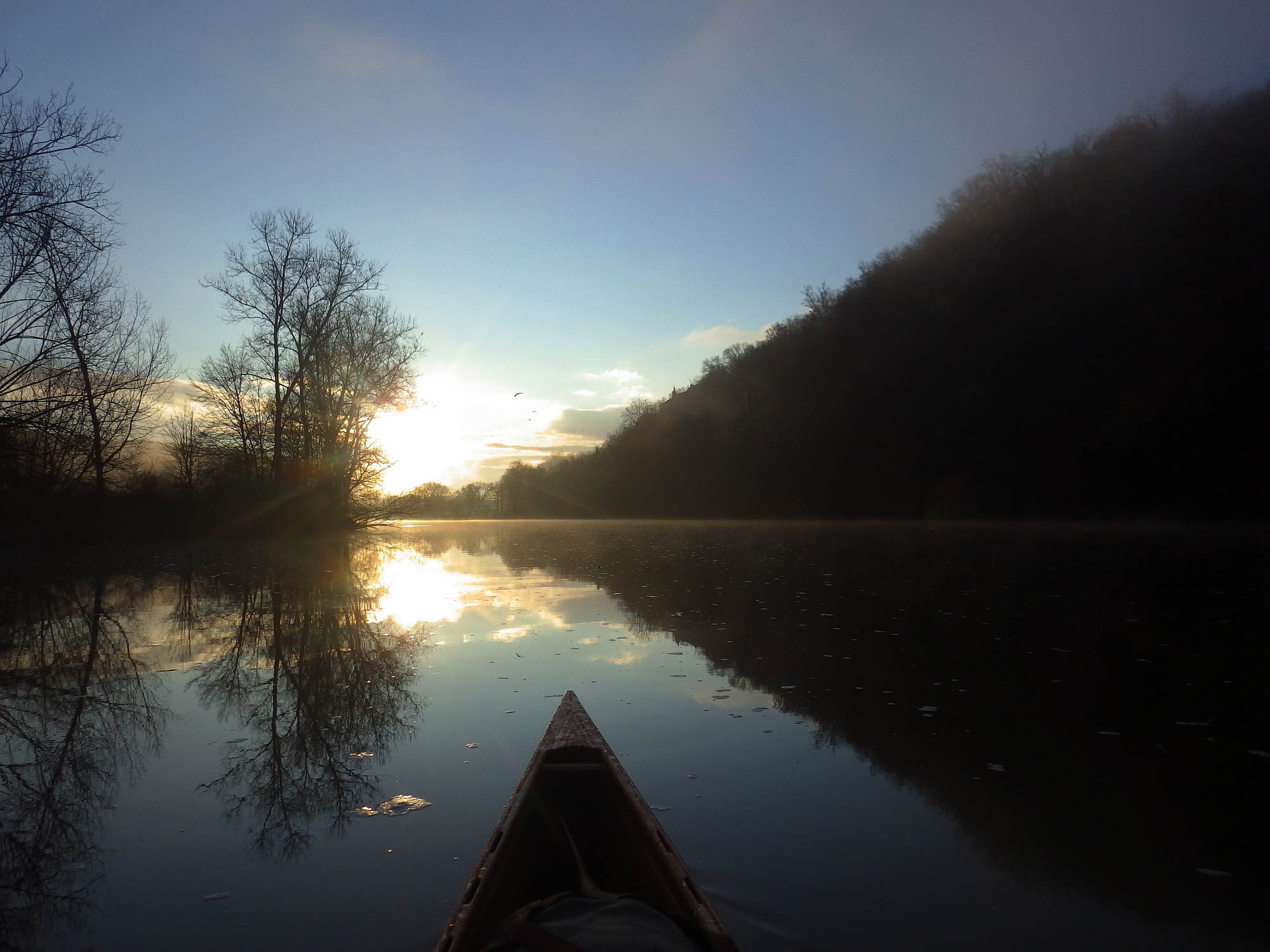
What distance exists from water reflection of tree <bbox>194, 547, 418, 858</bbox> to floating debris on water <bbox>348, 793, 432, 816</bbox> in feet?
0.27

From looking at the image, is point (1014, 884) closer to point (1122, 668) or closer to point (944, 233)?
point (1122, 668)

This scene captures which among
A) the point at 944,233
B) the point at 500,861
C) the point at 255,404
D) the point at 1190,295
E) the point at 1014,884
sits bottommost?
the point at 1014,884

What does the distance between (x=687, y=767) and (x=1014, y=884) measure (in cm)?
179

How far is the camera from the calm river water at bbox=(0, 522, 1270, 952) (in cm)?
266

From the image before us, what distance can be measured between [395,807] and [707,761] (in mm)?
1814

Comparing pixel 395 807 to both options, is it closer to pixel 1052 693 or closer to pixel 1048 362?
pixel 1052 693

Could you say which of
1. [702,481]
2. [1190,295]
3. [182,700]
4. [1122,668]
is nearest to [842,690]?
[1122,668]

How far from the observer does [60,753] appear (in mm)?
4312

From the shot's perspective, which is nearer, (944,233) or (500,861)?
(500,861)

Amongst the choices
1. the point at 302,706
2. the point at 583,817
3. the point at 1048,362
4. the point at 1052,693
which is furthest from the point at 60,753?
the point at 1048,362

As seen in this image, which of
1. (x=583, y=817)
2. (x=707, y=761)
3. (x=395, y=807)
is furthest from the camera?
(x=707, y=761)

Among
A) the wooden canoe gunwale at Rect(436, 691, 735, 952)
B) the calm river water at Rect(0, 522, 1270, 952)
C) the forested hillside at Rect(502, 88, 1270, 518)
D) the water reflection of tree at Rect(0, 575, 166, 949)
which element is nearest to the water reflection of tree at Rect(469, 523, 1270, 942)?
the calm river water at Rect(0, 522, 1270, 952)

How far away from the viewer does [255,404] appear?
2720cm

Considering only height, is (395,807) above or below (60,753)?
below
